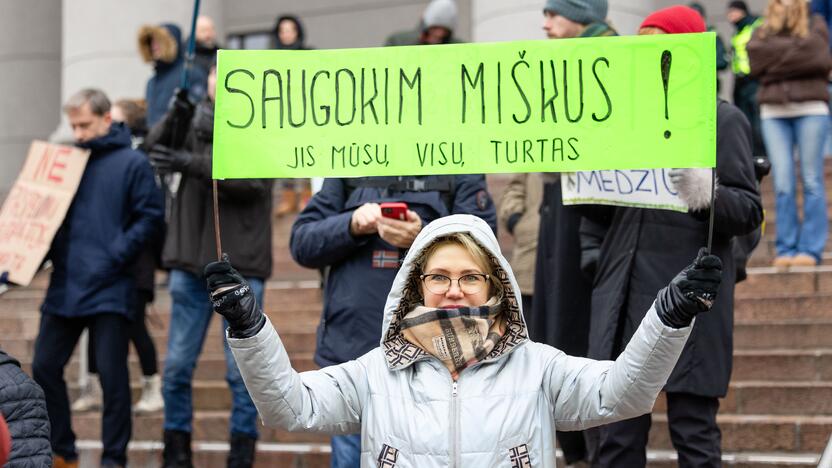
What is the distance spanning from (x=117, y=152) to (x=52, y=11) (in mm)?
11258

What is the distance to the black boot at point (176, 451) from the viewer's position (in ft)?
22.3

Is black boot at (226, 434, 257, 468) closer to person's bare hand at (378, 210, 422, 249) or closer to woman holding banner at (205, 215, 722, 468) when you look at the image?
person's bare hand at (378, 210, 422, 249)

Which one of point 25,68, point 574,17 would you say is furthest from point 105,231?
point 25,68

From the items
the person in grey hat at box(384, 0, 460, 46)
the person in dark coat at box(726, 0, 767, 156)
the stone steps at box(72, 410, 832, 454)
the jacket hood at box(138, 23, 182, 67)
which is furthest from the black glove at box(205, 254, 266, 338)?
the person in dark coat at box(726, 0, 767, 156)

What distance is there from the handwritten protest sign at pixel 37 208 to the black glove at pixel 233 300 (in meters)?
3.60

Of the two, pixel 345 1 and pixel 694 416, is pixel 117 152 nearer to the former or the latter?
pixel 694 416

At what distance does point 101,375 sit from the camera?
672cm

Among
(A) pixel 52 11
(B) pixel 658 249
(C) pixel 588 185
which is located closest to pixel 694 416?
(B) pixel 658 249

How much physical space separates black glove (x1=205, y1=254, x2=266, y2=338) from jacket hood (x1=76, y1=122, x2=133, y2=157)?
3704mm

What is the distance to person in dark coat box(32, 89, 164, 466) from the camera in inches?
266

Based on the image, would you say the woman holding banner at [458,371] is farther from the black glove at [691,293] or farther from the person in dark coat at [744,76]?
the person in dark coat at [744,76]

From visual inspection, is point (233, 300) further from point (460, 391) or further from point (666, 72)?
point (666, 72)

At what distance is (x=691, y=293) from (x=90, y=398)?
585 centimetres

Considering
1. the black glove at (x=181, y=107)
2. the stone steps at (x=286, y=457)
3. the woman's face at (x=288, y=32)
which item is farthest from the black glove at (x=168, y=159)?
the woman's face at (x=288, y=32)
